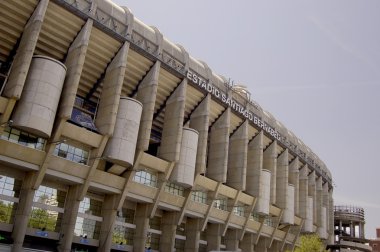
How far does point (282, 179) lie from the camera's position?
7362cm

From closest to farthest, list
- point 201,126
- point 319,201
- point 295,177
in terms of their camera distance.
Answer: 1. point 201,126
2. point 295,177
3. point 319,201

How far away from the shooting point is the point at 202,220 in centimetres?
5516

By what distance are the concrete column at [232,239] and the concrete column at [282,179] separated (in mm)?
12770

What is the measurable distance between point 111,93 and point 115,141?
17.0ft

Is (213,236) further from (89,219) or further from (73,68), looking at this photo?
(73,68)

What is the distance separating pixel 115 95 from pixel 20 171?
12.1 metres

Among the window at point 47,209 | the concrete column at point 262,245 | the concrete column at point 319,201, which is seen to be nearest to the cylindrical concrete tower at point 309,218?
the concrete column at point 319,201

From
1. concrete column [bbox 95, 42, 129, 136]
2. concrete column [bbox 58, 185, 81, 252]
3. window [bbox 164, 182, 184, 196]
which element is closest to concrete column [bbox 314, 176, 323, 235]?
window [bbox 164, 182, 184, 196]

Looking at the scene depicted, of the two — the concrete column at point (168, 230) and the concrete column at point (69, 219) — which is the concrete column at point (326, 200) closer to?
the concrete column at point (168, 230)

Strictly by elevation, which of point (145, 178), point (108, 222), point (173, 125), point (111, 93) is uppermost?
point (111, 93)

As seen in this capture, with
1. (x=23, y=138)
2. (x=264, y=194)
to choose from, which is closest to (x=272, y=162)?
(x=264, y=194)

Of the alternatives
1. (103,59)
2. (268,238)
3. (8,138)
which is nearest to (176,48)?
(103,59)

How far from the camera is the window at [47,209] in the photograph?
40969 millimetres

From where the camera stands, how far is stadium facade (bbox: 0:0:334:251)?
3856 centimetres
